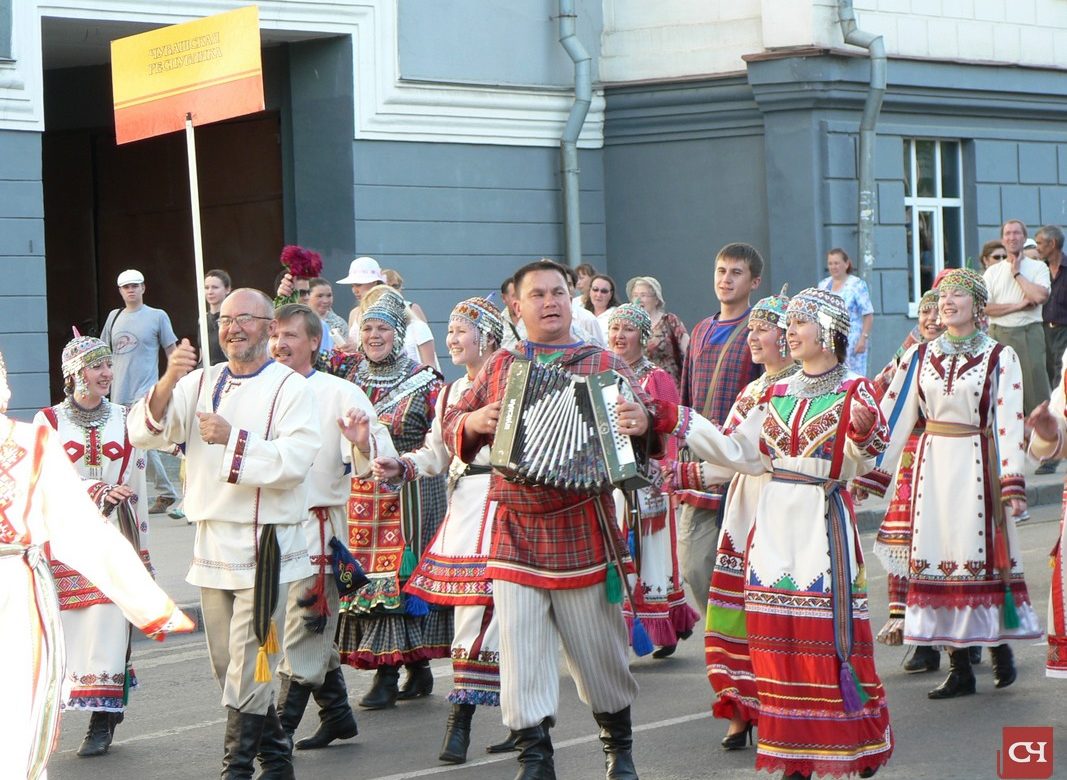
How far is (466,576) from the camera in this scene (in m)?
7.40

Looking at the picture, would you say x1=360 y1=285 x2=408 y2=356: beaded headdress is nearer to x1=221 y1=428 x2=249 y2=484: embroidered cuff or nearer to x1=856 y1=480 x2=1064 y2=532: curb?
x1=221 y1=428 x2=249 y2=484: embroidered cuff

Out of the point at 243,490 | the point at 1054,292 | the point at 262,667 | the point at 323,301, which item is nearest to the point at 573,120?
the point at 1054,292

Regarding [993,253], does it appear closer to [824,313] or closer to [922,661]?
[922,661]

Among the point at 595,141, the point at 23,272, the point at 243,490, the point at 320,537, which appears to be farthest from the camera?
the point at 595,141

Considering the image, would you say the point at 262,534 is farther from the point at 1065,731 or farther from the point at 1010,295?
the point at 1010,295

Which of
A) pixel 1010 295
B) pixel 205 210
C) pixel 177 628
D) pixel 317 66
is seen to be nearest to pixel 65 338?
pixel 205 210

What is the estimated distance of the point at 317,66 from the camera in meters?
18.0

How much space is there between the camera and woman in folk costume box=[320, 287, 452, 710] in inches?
316

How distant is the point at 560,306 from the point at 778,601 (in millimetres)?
1295

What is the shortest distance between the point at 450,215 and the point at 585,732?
1154 cm

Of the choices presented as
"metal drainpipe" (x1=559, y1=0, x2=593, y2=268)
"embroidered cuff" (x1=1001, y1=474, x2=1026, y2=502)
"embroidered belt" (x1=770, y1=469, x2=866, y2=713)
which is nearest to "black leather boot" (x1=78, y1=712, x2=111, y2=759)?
"embroidered belt" (x1=770, y1=469, x2=866, y2=713)

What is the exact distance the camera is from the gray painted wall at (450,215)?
707 inches

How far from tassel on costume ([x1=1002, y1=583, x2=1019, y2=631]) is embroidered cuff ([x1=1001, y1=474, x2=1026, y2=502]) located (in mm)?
455

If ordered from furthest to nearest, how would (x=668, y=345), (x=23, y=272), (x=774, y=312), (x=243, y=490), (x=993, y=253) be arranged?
(x=993, y=253) → (x=23, y=272) → (x=668, y=345) → (x=774, y=312) → (x=243, y=490)
